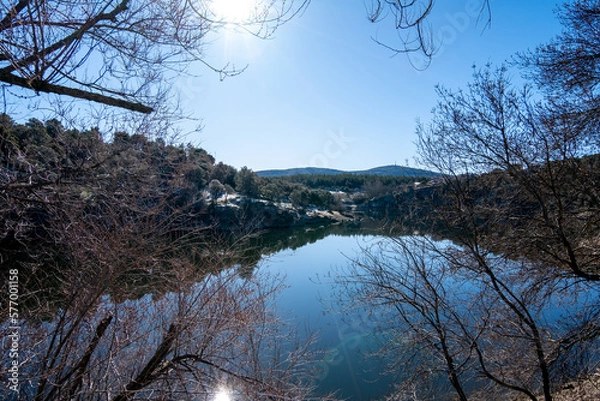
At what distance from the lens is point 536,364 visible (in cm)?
432

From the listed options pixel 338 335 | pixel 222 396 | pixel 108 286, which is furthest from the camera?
pixel 338 335

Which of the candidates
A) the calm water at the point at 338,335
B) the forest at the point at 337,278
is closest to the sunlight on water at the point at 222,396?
the forest at the point at 337,278

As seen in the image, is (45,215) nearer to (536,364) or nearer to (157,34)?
(157,34)

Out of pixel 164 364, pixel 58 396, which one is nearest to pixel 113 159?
pixel 58 396

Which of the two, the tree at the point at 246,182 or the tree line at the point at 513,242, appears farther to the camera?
the tree at the point at 246,182

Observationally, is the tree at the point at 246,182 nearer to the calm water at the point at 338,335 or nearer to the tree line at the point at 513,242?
the calm water at the point at 338,335

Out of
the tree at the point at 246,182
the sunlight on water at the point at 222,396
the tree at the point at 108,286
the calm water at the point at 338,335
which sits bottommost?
the calm water at the point at 338,335

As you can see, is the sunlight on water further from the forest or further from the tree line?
the tree line

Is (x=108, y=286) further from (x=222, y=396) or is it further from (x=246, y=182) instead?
(x=246, y=182)

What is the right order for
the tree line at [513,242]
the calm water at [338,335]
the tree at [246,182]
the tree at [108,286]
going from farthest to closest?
the tree at [246,182]
the calm water at [338,335]
the tree line at [513,242]
the tree at [108,286]

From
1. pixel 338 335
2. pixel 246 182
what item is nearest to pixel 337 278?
pixel 338 335

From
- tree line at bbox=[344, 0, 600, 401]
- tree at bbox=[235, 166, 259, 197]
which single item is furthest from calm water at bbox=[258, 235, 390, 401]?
tree at bbox=[235, 166, 259, 197]

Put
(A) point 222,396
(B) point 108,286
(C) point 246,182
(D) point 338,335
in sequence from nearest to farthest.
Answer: (B) point 108,286, (A) point 222,396, (D) point 338,335, (C) point 246,182

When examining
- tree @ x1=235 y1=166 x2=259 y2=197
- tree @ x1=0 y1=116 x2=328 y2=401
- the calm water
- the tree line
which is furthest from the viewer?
tree @ x1=235 y1=166 x2=259 y2=197
